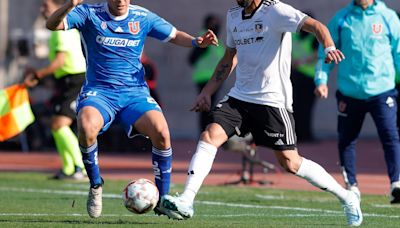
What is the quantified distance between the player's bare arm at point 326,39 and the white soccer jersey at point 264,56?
0.34 meters

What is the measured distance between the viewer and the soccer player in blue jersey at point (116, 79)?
34.9 feet

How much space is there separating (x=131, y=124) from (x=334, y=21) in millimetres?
3642

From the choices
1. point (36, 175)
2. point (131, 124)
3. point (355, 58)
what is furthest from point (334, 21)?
point (36, 175)

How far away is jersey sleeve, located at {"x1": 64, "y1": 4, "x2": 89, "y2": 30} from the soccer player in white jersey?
139 cm

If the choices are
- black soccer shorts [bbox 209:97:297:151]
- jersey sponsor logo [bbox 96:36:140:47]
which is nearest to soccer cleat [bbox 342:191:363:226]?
black soccer shorts [bbox 209:97:297:151]

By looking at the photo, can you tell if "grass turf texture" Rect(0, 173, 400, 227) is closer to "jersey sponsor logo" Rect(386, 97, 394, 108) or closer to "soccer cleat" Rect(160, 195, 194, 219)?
"soccer cleat" Rect(160, 195, 194, 219)

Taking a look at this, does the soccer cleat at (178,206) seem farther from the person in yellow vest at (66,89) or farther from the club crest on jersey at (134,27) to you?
the person in yellow vest at (66,89)

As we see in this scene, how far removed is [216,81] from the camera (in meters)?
10.7

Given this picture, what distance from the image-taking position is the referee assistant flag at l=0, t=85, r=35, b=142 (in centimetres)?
1680

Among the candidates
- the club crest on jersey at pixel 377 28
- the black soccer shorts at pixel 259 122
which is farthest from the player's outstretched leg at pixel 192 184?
the club crest on jersey at pixel 377 28

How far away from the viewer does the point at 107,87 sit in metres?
10.9

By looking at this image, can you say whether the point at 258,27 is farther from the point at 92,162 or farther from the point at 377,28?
the point at 377,28

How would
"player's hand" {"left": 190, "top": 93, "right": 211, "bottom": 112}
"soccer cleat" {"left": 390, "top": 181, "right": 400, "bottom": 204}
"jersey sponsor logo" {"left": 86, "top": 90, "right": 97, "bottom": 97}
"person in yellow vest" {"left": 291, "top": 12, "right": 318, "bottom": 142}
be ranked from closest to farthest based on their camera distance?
"player's hand" {"left": 190, "top": 93, "right": 211, "bottom": 112} → "jersey sponsor logo" {"left": 86, "top": 90, "right": 97, "bottom": 97} → "soccer cleat" {"left": 390, "top": 181, "right": 400, "bottom": 204} → "person in yellow vest" {"left": 291, "top": 12, "right": 318, "bottom": 142}

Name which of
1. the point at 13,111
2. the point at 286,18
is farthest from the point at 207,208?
the point at 13,111
